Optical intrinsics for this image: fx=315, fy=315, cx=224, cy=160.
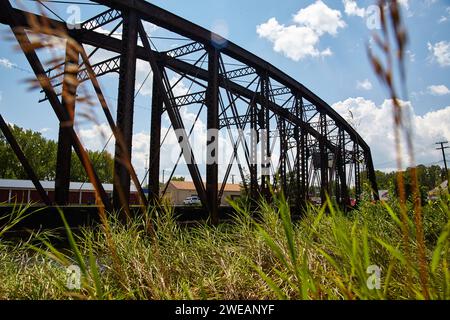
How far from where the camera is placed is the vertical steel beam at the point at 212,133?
9.48m

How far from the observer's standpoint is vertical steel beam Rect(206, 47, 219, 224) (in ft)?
31.1

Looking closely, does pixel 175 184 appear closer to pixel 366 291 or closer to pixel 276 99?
pixel 276 99

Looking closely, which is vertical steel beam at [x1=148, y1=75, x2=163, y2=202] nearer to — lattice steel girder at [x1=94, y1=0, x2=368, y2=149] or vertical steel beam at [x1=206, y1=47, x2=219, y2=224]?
vertical steel beam at [x1=206, y1=47, x2=219, y2=224]

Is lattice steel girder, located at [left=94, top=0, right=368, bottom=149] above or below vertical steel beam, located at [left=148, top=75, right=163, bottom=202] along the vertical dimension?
above

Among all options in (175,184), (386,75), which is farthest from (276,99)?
(175,184)

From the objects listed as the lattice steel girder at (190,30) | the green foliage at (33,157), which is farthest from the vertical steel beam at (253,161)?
the green foliage at (33,157)

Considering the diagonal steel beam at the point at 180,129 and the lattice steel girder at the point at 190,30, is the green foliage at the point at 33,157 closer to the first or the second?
the lattice steel girder at the point at 190,30

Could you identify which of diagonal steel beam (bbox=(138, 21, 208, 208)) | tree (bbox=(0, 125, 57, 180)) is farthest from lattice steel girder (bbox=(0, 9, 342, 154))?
tree (bbox=(0, 125, 57, 180))

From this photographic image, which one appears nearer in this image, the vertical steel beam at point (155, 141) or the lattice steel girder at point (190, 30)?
the lattice steel girder at point (190, 30)

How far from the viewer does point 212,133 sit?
32.8ft

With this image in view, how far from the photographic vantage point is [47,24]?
2.49 feet

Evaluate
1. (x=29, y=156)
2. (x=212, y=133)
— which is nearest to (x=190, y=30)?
(x=212, y=133)

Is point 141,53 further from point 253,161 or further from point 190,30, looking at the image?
point 253,161

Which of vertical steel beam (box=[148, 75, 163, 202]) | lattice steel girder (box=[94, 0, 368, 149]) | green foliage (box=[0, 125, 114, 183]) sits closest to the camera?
lattice steel girder (box=[94, 0, 368, 149])
